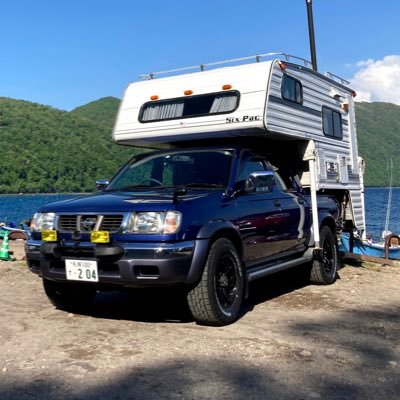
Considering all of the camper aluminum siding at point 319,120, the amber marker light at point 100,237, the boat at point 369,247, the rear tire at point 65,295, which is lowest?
the boat at point 369,247

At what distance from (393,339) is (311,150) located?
340 cm

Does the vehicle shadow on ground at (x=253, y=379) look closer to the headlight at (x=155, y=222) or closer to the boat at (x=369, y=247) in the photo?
the headlight at (x=155, y=222)

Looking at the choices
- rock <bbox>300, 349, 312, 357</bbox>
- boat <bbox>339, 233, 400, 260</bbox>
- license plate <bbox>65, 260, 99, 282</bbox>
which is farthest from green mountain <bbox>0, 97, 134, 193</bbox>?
rock <bbox>300, 349, 312, 357</bbox>

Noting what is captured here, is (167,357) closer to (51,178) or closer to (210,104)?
(210,104)

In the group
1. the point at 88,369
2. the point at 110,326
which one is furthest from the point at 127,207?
the point at 88,369

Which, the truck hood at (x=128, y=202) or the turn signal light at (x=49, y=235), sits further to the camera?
the turn signal light at (x=49, y=235)

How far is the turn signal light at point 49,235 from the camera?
492 centimetres

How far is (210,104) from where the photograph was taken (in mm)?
6754

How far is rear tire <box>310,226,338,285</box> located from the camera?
7.25 meters

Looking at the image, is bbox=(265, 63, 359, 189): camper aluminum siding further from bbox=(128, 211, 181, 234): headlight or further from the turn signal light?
the turn signal light

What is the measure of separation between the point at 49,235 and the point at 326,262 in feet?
13.8

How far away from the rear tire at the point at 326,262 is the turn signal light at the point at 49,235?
12.4 feet

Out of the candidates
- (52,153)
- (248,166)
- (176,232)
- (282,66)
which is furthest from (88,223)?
(52,153)

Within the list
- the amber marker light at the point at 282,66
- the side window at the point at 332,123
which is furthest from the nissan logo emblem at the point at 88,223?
Answer: the side window at the point at 332,123
